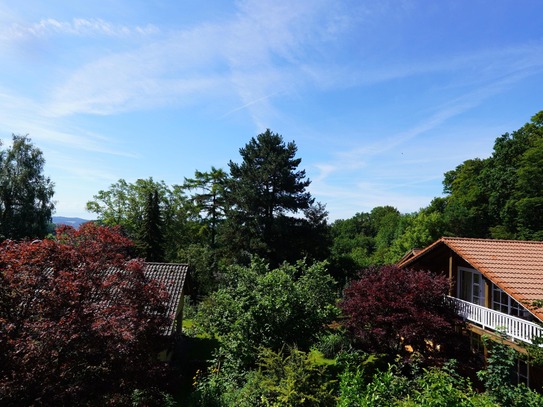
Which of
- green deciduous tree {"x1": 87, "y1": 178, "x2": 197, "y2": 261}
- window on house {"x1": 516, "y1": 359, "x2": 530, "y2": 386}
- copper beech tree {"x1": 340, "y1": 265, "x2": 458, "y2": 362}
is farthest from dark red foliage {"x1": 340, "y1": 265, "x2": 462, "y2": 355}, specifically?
green deciduous tree {"x1": 87, "y1": 178, "x2": 197, "y2": 261}

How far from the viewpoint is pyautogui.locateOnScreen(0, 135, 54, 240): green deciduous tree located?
32.3 m

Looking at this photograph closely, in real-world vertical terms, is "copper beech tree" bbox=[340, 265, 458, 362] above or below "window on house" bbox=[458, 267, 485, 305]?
below

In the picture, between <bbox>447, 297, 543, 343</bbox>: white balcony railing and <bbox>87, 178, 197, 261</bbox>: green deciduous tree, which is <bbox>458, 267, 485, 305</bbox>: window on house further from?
<bbox>87, 178, 197, 261</bbox>: green deciduous tree

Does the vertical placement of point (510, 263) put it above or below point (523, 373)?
above

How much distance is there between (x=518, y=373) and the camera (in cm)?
1210

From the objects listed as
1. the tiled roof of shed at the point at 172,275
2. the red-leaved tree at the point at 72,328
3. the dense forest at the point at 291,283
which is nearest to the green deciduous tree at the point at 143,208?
the dense forest at the point at 291,283

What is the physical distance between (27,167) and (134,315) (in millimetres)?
33515

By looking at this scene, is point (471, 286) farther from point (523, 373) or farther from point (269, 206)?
point (269, 206)

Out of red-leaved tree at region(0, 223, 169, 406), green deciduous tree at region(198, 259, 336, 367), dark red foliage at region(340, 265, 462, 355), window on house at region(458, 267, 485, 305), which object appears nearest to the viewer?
red-leaved tree at region(0, 223, 169, 406)

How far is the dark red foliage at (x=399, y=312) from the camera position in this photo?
1263 cm

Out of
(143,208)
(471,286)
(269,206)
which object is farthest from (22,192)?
(471,286)

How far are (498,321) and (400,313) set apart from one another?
360cm

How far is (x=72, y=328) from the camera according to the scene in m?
6.29

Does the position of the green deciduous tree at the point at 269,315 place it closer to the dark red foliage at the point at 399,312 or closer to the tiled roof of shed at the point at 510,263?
the dark red foliage at the point at 399,312
